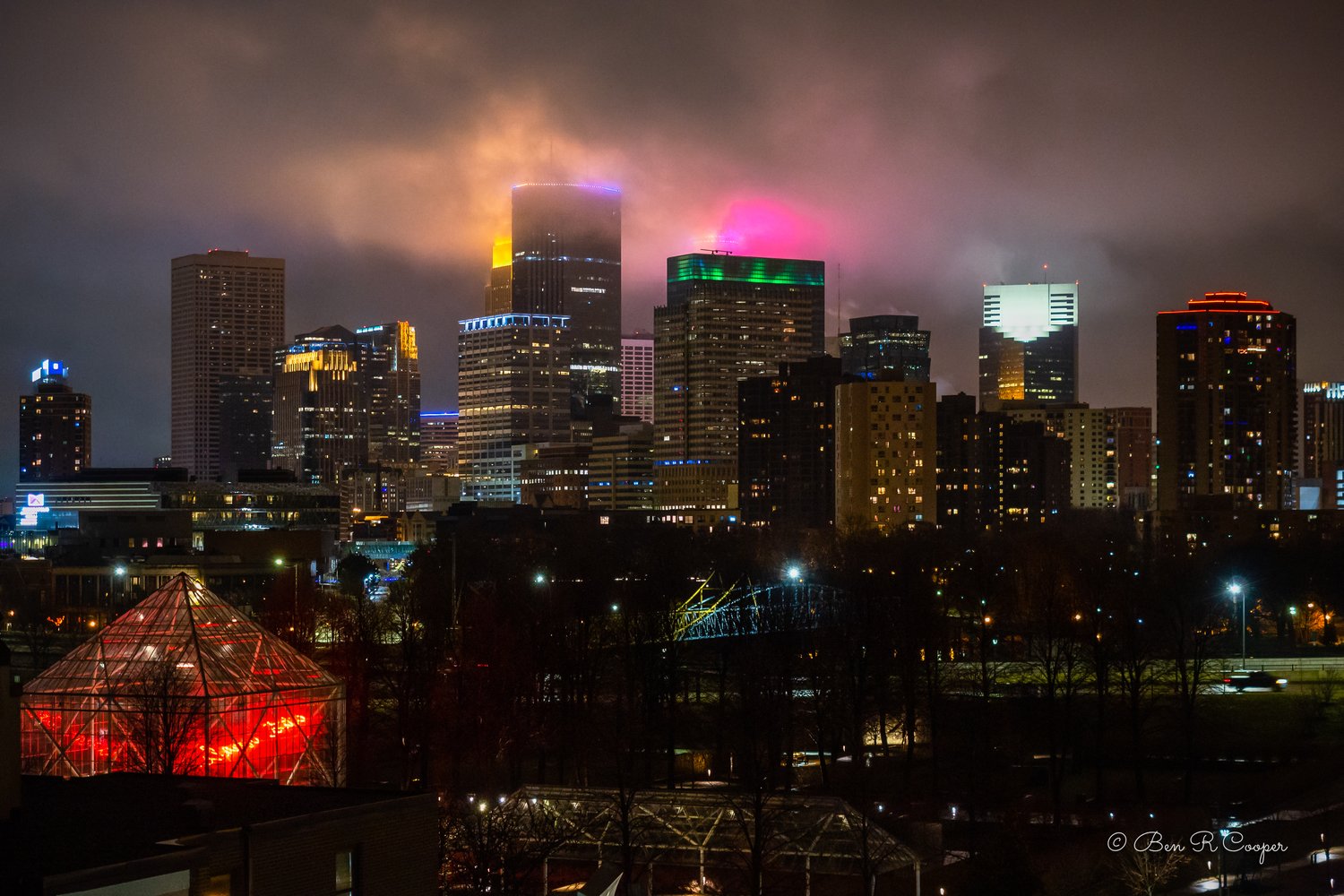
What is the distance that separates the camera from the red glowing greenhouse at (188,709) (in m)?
57.0

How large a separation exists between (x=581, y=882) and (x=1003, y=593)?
8858cm

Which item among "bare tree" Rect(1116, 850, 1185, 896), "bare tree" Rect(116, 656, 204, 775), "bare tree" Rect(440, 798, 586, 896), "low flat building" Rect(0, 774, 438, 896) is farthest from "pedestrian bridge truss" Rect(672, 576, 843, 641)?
"low flat building" Rect(0, 774, 438, 896)

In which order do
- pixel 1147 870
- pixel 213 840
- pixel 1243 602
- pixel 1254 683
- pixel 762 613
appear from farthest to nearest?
pixel 1243 602 → pixel 762 613 → pixel 1254 683 → pixel 1147 870 → pixel 213 840

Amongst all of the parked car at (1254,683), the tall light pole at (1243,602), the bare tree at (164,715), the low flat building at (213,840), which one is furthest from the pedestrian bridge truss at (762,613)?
the low flat building at (213,840)

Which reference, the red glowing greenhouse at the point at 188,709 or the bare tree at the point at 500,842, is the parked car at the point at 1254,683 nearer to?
the bare tree at the point at 500,842

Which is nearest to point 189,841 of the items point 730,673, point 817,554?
point 730,673

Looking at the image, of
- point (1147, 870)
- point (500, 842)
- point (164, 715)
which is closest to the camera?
point (500, 842)

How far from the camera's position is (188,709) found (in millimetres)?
57031

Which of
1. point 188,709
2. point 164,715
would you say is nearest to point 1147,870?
point 188,709

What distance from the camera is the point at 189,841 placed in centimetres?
2900

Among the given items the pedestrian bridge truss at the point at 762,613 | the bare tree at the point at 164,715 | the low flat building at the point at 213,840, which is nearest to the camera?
the low flat building at the point at 213,840

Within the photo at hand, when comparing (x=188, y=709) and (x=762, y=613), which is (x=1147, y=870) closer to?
(x=188, y=709)

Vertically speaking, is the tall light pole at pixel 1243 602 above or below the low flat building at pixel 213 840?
below

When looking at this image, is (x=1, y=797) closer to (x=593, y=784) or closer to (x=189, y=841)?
(x=189, y=841)
